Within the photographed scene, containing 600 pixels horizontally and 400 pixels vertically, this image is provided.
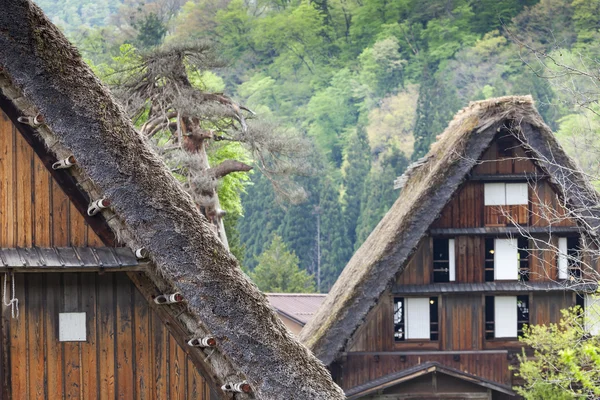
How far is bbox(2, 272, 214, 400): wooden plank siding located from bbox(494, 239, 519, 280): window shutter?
18.2 metres

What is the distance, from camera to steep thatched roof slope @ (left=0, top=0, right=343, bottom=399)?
1000 centimetres

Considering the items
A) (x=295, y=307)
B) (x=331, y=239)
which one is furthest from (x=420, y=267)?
(x=331, y=239)

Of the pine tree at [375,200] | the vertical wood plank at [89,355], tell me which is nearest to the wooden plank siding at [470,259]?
the vertical wood plank at [89,355]

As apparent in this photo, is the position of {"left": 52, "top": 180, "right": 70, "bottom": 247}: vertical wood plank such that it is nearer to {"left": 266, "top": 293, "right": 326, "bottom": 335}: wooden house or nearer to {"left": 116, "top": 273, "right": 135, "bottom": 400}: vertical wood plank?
{"left": 116, "top": 273, "right": 135, "bottom": 400}: vertical wood plank

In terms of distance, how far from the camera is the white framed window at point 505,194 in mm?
28000

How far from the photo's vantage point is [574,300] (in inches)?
1111

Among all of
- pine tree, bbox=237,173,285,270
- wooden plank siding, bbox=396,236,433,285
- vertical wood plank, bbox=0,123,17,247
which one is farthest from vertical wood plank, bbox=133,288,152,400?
pine tree, bbox=237,173,285,270

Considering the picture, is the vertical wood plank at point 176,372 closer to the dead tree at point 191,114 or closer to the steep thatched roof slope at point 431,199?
the dead tree at point 191,114

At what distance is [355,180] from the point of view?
87.1 meters

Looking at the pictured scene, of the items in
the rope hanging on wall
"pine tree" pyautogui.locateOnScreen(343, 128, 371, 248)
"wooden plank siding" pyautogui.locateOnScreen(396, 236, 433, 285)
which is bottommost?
the rope hanging on wall

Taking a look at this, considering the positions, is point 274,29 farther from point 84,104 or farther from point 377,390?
point 84,104

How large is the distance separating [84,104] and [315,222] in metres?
72.6

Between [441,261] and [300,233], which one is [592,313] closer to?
[441,261]

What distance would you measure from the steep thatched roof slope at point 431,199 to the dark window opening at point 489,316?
2.45m
